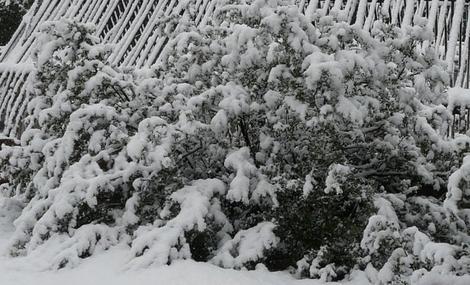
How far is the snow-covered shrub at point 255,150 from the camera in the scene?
4.25 meters

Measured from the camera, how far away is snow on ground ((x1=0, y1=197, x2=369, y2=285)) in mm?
3901

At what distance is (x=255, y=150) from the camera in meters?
5.04

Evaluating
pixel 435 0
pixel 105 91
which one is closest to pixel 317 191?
pixel 105 91

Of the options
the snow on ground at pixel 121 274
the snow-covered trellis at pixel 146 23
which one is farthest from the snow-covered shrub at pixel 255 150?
the snow-covered trellis at pixel 146 23

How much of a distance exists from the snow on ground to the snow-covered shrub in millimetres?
130

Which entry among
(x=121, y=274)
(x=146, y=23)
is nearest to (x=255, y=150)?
(x=121, y=274)

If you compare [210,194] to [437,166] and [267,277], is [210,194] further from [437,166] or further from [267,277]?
[437,166]

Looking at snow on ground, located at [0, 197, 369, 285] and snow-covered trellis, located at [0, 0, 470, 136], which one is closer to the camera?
snow on ground, located at [0, 197, 369, 285]

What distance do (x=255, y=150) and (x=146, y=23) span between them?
4.83m

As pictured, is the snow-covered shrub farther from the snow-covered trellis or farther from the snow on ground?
the snow-covered trellis

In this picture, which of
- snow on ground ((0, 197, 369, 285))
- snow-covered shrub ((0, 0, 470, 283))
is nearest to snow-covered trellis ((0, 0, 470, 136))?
snow-covered shrub ((0, 0, 470, 283))

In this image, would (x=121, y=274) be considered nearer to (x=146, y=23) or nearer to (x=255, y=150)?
(x=255, y=150)

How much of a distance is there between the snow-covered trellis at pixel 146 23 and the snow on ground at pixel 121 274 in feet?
7.89

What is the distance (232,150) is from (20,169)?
228cm
